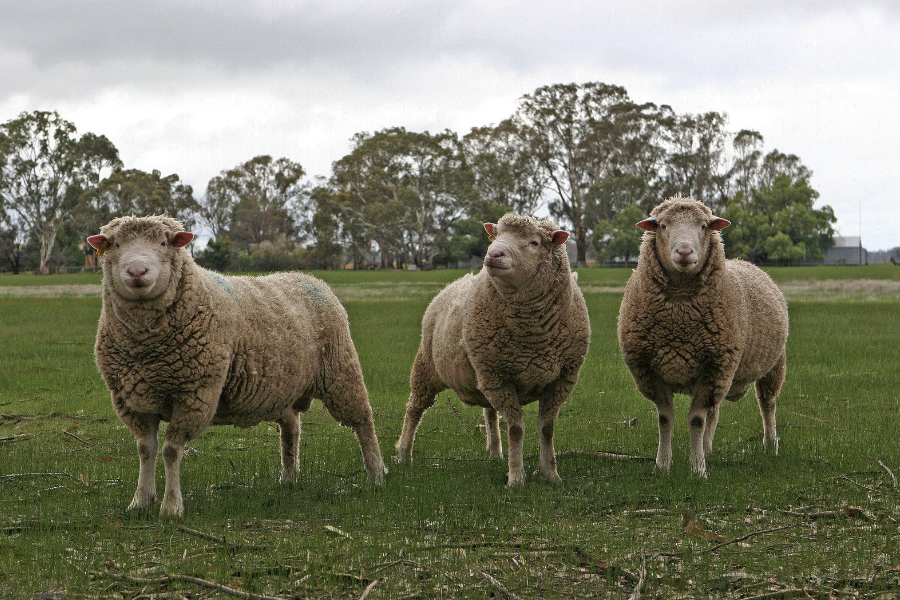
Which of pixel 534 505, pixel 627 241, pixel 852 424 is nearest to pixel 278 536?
pixel 534 505

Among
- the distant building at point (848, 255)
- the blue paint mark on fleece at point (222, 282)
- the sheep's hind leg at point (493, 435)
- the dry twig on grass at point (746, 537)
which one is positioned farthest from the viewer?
the distant building at point (848, 255)

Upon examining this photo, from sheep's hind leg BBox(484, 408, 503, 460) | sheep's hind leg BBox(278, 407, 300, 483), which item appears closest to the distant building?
sheep's hind leg BBox(484, 408, 503, 460)

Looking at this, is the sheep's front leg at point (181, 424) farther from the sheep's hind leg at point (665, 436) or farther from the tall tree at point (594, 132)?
the tall tree at point (594, 132)

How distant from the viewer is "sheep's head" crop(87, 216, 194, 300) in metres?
5.79

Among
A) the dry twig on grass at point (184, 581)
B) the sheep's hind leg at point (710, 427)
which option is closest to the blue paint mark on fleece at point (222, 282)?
the dry twig on grass at point (184, 581)

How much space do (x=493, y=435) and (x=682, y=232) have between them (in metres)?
2.63

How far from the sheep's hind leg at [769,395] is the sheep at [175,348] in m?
4.72

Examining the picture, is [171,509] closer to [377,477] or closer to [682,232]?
[377,477]

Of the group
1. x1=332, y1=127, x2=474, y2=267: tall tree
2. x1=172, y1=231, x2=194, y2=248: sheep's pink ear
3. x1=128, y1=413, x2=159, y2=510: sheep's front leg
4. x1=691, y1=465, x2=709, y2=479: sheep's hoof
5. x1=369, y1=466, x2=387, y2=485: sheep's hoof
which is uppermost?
x1=332, y1=127, x2=474, y2=267: tall tree

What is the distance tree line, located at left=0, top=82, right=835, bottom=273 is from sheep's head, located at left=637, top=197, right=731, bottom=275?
201ft

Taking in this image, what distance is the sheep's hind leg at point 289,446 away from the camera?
7.43 m

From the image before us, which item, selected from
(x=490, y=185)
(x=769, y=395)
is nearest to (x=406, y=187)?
(x=490, y=185)

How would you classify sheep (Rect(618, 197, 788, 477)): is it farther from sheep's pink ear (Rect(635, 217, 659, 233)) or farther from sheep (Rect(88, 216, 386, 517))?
sheep (Rect(88, 216, 386, 517))

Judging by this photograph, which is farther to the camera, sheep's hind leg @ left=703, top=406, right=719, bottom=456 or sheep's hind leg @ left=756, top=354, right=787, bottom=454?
sheep's hind leg @ left=756, top=354, right=787, bottom=454
